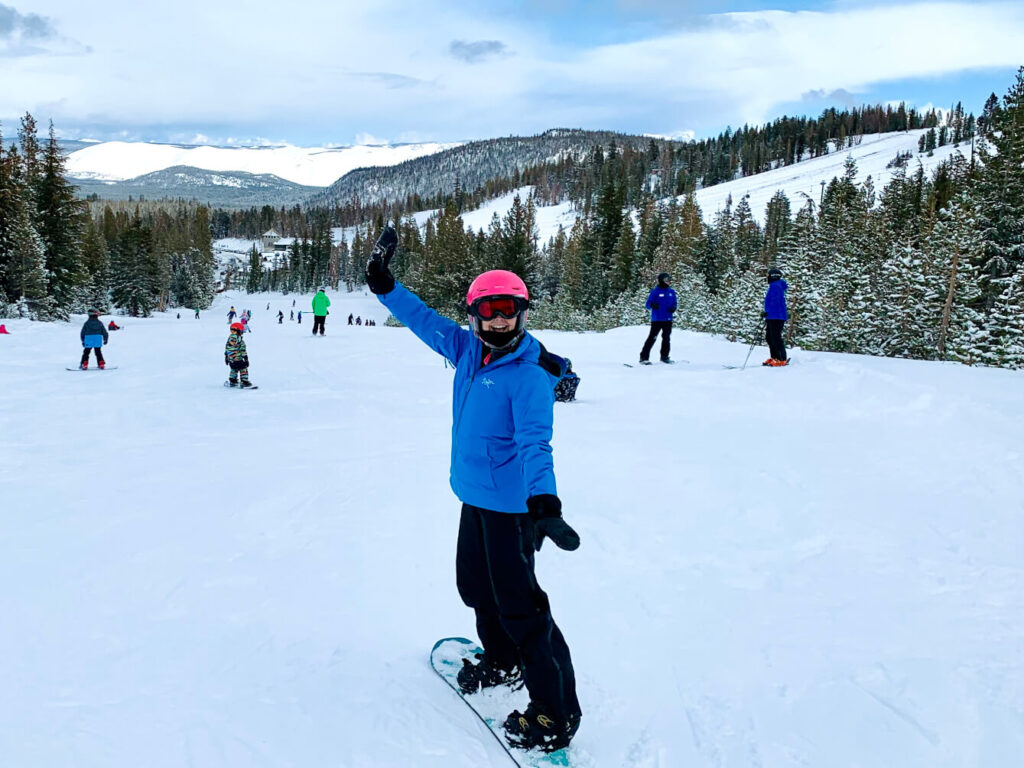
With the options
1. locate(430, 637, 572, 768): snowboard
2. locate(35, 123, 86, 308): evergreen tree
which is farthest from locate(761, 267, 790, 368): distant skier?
locate(35, 123, 86, 308): evergreen tree

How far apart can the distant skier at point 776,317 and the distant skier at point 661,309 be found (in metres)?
1.77

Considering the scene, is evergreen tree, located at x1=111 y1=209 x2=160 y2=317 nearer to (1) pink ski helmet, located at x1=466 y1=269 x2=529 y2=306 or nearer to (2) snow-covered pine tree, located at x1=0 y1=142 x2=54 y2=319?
(2) snow-covered pine tree, located at x1=0 y1=142 x2=54 y2=319

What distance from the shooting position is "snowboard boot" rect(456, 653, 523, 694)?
10.1 feet

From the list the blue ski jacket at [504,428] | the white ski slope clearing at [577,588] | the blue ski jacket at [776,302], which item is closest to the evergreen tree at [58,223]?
the white ski slope clearing at [577,588]

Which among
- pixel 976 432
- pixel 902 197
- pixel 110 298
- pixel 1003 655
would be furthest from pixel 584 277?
pixel 1003 655

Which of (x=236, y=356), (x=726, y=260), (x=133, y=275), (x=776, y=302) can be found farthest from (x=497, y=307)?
(x=133, y=275)

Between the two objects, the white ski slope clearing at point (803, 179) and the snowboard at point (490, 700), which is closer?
the snowboard at point (490, 700)

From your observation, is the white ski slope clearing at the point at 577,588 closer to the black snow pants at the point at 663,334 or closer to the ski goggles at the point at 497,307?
the ski goggles at the point at 497,307

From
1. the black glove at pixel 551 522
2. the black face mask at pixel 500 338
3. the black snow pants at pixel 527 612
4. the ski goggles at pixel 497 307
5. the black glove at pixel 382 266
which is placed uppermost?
the black glove at pixel 382 266

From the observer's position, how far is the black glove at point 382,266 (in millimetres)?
3115

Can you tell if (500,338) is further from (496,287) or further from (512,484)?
(512,484)

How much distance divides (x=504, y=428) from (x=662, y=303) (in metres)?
10.7

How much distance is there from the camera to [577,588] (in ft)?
13.7

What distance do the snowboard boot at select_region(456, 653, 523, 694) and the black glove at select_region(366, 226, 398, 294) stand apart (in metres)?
1.86
